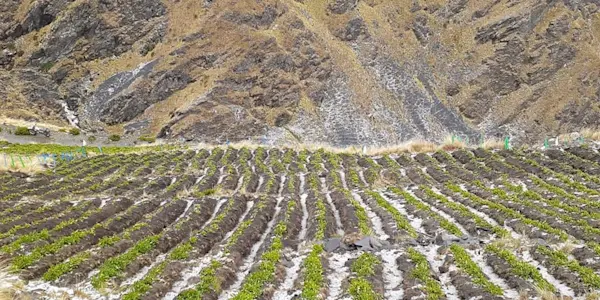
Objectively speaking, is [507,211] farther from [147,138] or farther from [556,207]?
[147,138]

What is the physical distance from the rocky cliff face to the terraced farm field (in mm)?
38978

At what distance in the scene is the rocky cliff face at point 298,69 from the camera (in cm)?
6869

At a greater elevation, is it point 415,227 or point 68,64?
point 68,64

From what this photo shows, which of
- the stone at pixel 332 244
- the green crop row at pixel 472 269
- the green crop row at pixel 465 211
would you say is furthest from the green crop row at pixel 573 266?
the stone at pixel 332 244

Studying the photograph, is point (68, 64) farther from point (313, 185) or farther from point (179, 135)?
point (313, 185)

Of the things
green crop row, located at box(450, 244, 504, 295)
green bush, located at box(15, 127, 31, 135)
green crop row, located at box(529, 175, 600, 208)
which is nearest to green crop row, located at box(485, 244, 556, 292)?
green crop row, located at box(450, 244, 504, 295)

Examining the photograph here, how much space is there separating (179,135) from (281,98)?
53.3ft

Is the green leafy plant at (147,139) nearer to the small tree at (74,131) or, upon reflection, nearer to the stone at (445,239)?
the small tree at (74,131)

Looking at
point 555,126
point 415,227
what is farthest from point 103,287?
point 555,126

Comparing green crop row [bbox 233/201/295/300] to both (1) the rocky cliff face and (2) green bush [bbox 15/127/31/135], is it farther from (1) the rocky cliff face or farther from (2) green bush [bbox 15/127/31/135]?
(2) green bush [bbox 15/127/31/135]

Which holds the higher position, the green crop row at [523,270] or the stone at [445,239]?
the green crop row at [523,270]

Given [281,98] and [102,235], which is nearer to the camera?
[102,235]

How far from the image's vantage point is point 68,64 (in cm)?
7550

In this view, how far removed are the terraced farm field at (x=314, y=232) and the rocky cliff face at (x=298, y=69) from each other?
38978mm
